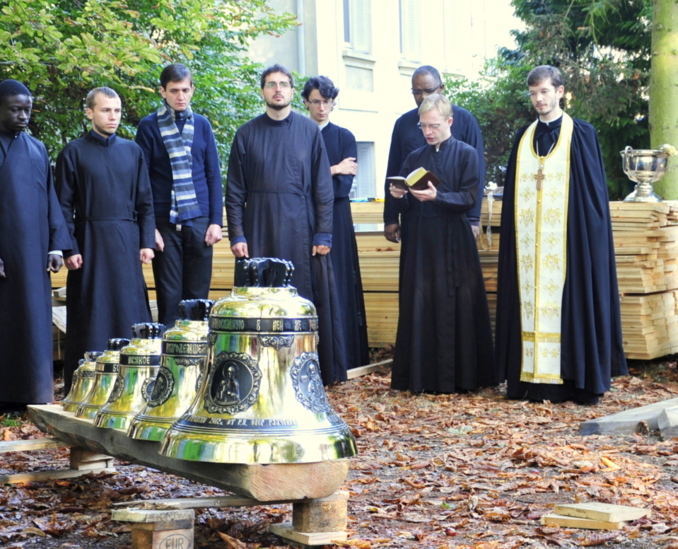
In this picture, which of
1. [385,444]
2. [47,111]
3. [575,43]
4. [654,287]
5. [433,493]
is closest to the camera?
[433,493]

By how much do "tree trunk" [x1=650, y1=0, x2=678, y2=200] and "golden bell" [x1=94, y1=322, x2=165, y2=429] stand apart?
334 inches

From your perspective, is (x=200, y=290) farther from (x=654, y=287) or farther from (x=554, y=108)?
(x=654, y=287)

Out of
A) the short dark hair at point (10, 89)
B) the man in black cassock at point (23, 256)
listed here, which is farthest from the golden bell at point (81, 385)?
the short dark hair at point (10, 89)

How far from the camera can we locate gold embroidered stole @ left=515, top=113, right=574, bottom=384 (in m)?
7.64

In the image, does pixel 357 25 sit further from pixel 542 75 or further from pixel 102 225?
pixel 102 225

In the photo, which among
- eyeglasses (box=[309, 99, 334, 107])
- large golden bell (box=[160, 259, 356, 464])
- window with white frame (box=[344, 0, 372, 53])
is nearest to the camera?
large golden bell (box=[160, 259, 356, 464])

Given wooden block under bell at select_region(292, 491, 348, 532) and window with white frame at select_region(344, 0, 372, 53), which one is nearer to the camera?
wooden block under bell at select_region(292, 491, 348, 532)

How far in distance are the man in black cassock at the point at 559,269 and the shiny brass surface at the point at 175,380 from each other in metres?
4.12

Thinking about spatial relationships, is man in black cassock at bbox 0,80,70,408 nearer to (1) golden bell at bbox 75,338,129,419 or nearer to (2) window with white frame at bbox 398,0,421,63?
(1) golden bell at bbox 75,338,129,419

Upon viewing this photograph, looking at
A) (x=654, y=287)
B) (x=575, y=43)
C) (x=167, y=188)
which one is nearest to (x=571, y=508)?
(x=167, y=188)

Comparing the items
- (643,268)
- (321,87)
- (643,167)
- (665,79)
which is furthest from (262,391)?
(665,79)

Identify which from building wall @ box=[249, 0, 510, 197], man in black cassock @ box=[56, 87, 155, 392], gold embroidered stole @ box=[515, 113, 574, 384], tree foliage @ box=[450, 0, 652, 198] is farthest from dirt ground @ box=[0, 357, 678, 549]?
building wall @ box=[249, 0, 510, 197]

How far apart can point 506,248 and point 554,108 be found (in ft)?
3.36

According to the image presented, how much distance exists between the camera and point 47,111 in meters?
11.6
